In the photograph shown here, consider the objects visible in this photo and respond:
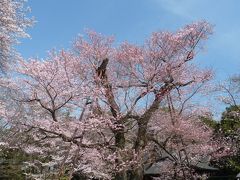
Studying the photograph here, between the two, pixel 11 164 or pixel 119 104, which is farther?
pixel 11 164

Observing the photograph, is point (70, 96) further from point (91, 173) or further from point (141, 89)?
point (91, 173)

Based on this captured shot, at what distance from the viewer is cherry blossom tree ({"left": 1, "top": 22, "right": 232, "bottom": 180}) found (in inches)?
523

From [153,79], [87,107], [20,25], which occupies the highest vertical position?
[20,25]

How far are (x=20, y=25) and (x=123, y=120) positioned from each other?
18.0 ft

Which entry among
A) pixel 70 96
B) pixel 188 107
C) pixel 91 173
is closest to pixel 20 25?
pixel 70 96

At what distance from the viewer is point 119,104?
1410cm

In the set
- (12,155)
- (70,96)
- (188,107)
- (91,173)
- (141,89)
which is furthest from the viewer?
(12,155)

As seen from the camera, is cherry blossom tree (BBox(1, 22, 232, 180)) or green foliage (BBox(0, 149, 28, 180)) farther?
green foliage (BBox(0, 149, 28, 180))

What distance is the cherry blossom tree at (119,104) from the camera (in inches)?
523

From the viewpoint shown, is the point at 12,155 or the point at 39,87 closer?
the point at 39,87

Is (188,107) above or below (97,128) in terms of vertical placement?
above

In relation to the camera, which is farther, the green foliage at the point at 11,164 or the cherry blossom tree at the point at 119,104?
the green foliage at the point at 11,164

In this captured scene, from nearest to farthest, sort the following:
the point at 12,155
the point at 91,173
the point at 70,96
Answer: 1. the point at 70,96
2. the point at 91,173
3. the point at 12,155

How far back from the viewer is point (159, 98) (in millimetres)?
14047
